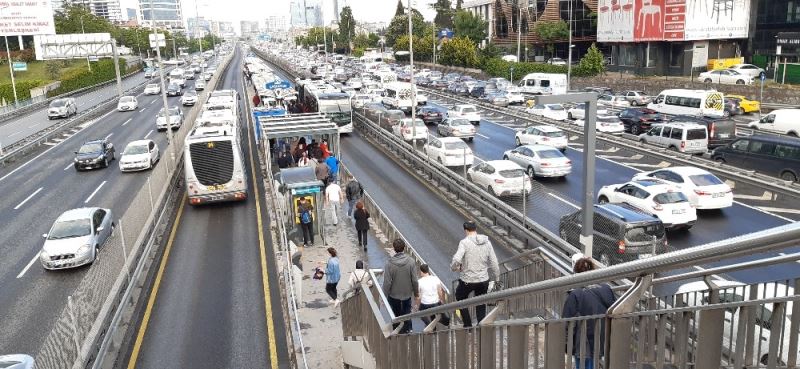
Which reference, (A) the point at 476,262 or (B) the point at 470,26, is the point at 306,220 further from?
(B) the point at 470,26

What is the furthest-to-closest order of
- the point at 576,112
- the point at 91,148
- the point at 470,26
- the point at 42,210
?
the point at 470,26, the point at 576,112, the point at 91,148, the point at 42,210

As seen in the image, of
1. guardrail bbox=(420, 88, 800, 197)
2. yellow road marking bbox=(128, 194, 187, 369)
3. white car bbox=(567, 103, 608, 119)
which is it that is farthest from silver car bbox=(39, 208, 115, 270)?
white car bbox=(567, 103, 608, 119)

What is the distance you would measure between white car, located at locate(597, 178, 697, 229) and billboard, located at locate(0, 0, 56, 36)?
63.5 meters

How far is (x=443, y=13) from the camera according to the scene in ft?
473

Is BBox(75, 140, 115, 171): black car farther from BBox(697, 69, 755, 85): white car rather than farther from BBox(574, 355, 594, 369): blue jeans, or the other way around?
BBox(697, 69, 755, 85): white car

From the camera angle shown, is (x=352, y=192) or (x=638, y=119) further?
(x=638, y=119)

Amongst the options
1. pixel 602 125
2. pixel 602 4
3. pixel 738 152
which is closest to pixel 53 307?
pixel 738 152

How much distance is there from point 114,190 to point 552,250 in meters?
20.5

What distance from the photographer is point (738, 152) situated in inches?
1058

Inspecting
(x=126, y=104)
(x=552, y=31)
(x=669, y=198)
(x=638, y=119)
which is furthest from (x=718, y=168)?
(x=552, y=31)

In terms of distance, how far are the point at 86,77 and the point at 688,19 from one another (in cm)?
7310

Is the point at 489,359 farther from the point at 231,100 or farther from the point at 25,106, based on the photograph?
the point at 25,106

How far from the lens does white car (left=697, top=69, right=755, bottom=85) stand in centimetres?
5316

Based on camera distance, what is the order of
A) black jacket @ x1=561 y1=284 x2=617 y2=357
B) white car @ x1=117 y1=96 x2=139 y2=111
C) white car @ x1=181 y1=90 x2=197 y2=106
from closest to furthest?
1. black jacket @ x1=561 y1=284 x2=617 y2=357
2. white car @ x1=117 y1=96 x2=139 y2=111
3. white car @ x1=181 y1=90 x2=197 y2=106
